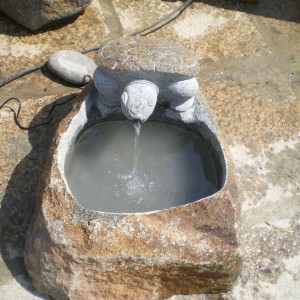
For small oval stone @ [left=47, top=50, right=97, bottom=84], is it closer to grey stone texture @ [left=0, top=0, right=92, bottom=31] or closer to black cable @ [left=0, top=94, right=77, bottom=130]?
black cable @ [left=0, top=94, right=77, bottom=130]

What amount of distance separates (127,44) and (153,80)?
0.22m

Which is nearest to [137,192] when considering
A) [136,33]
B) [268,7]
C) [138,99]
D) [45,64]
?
[138,99]

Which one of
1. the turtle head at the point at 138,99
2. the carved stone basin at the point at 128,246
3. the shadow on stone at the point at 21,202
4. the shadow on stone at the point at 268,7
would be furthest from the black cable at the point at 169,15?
the carved stone basin at the point at 128,246

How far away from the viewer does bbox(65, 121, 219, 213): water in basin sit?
8.58 ft

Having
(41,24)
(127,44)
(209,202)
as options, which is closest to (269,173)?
(209,202)

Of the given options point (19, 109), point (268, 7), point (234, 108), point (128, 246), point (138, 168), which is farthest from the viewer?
point (268, 7)

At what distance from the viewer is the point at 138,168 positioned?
2787mm

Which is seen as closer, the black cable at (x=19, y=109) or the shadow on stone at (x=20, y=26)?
the black cable at (x=19, y=109)

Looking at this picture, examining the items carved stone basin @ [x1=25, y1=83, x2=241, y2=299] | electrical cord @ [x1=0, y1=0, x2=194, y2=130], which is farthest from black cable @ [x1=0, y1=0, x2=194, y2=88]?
carved stone basin @ [x1=25, y1=83, x2=241, y2=299]

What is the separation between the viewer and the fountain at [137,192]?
7.39 feet

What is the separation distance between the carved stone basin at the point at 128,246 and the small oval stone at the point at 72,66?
3.27ft

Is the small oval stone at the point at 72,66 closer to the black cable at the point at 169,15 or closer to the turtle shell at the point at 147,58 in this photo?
the black cable at the point at 169,15

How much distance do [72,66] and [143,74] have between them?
1028 mm

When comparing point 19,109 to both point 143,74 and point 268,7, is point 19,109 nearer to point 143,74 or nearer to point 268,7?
point 143,74
